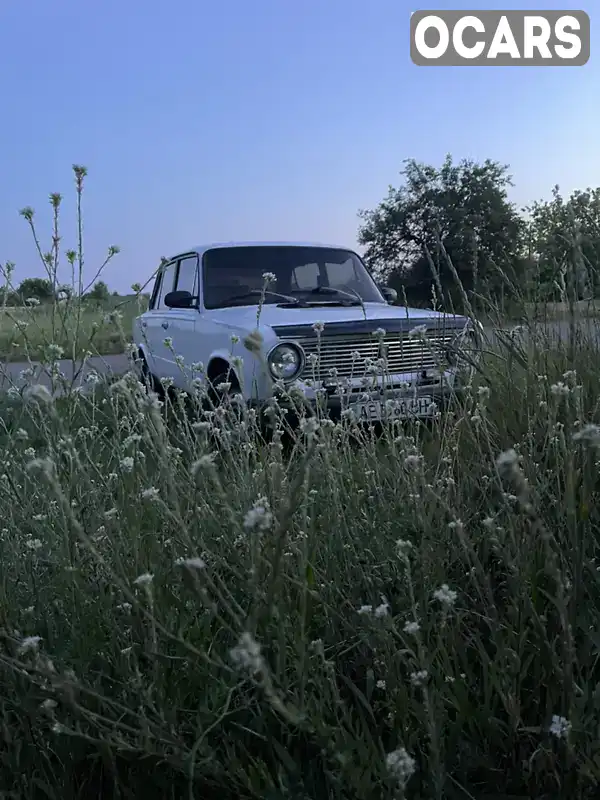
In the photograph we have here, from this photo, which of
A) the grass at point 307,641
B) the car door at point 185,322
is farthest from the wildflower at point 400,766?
the car door at point 185,322

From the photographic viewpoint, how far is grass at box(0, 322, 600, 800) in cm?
137

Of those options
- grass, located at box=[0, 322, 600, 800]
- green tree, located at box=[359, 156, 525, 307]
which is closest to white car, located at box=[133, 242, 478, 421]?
grass, located at box=[0, 322, 600, 800]

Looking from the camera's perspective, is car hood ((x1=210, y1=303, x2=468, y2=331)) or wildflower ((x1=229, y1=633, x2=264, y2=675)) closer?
wildflower ((x1=229, y1=633, x2=264, y2=675))

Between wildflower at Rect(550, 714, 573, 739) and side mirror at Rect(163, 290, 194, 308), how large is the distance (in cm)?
550

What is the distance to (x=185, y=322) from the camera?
6707mm

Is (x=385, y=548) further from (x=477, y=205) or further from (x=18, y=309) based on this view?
(x=477, y=205)

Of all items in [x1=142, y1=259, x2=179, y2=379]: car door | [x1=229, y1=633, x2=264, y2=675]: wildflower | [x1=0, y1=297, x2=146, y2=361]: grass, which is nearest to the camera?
[x1=229, y1=633, x2=264, y2=675]: wildflower

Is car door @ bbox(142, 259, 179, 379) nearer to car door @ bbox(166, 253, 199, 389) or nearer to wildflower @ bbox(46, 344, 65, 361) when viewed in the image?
car door @ bbox(166, 253, 199, 389)

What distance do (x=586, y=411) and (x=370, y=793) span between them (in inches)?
80.7

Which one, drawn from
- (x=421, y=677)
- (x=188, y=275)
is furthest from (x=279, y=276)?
(x=421, y=677)

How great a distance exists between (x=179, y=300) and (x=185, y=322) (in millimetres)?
330

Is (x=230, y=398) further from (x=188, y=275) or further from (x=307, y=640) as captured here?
(x=188, y=275)

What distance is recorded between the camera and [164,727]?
5.02ft

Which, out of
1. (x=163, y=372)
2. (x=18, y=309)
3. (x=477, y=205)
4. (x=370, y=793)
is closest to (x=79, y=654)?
(x=370, y=793)
